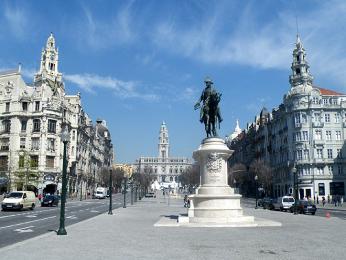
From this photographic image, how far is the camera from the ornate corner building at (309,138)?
81438 mm

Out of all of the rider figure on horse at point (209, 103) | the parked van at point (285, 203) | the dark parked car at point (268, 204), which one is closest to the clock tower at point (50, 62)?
the dark parked car at point (268, 204)

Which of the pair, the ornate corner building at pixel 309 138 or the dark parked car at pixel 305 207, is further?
the ornate corner building at pixel 309 138

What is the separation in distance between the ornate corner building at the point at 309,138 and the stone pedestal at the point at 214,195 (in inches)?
2278

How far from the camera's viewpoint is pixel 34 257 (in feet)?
38.4

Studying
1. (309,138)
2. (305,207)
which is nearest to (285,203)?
(305,207)

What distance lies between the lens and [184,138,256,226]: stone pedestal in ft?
76.5

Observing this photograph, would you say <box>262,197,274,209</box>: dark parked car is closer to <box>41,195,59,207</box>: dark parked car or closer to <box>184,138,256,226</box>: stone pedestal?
<box>41,195,59,207</box>: dark parked car

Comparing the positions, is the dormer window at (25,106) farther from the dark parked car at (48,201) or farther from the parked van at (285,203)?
the parked van at (285,203)

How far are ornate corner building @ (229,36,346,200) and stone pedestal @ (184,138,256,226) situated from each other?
2278 inches

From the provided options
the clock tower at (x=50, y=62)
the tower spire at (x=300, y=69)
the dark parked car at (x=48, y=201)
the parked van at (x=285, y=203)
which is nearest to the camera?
the parked van at (x=285, y=203)

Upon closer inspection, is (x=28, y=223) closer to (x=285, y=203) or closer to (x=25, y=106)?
(x=285, y=203)

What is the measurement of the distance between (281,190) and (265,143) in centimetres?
1764

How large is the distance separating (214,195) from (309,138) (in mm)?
64341

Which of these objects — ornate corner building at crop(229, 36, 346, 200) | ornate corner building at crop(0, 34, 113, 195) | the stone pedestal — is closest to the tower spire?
ornate corner building at crop(229, 36, 346, 200)
